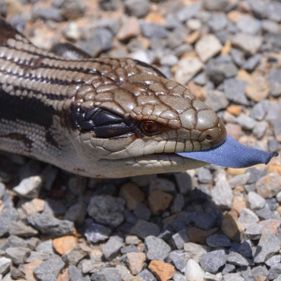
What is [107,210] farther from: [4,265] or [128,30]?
[128,30]

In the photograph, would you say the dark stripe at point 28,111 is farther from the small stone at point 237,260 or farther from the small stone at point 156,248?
the small stone at point 237,260

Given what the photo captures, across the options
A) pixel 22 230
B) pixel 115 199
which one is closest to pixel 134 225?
pixel 115 199

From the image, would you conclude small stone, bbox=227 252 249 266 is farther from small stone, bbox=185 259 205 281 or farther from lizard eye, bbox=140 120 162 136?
lizard eye, bbox=140 120 162 136

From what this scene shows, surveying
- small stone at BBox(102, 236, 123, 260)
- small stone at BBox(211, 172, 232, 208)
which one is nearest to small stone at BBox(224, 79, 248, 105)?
small stone at BBox(211, 172, 232, 208)

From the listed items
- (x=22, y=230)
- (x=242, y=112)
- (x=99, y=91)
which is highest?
(x=99, y=91)

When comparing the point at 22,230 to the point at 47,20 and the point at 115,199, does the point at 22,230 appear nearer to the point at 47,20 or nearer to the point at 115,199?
the point at 115,199

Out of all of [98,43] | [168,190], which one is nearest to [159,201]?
[168,190]
